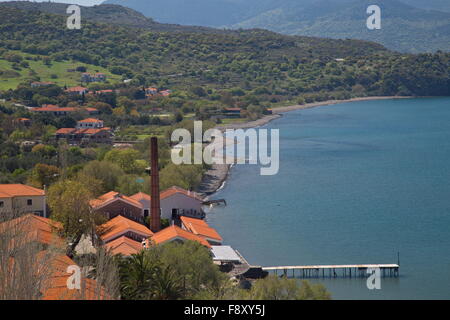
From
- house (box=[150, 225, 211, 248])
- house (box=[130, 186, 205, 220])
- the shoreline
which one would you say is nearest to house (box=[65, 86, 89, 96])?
the shoreline

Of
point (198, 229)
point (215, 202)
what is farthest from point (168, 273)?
point (215, 202)

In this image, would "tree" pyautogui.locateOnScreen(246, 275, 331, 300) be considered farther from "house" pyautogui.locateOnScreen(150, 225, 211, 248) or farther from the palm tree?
"house" pyautogui.locateOnScreen(150, 225, 211, 248)

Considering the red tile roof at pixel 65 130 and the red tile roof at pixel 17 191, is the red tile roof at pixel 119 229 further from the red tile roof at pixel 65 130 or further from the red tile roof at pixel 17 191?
the red tile roof at pixel 65 130

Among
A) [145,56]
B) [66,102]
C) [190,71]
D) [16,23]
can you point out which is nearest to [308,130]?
[66,102]

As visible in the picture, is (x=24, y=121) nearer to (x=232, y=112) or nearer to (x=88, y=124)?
(x=88, y=124)
